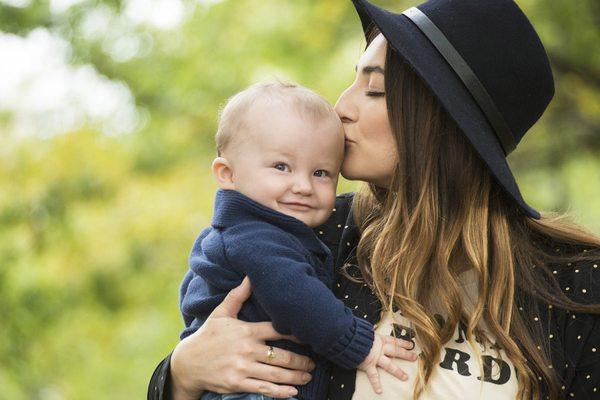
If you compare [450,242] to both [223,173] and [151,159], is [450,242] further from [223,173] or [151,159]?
[151,159]

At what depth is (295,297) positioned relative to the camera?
7.28 feet

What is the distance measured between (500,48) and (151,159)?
19.9 ft

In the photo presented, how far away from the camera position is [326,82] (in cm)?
696

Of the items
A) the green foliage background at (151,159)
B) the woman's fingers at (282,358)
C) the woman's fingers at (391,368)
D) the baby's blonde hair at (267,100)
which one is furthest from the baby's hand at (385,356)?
the green foliage background at (151,159)

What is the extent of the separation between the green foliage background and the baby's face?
12.7 ft

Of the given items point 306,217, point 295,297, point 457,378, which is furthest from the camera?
point 306,217

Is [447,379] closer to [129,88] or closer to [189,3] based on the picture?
[189,3]

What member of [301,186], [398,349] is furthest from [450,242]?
[301,186]

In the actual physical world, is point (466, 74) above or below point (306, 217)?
above

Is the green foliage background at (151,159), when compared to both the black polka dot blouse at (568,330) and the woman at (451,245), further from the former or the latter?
the black polka dot blouse at (568,330)

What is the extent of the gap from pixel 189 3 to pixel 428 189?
484 centimetres

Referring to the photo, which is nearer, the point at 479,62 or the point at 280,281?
the point at 280,281

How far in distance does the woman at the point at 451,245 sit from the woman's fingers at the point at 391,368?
0.09 ft

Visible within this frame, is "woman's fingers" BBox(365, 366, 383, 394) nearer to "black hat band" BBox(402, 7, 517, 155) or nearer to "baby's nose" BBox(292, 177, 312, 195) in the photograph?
"baby's nose" BBox(292, 177, 312, 195)
